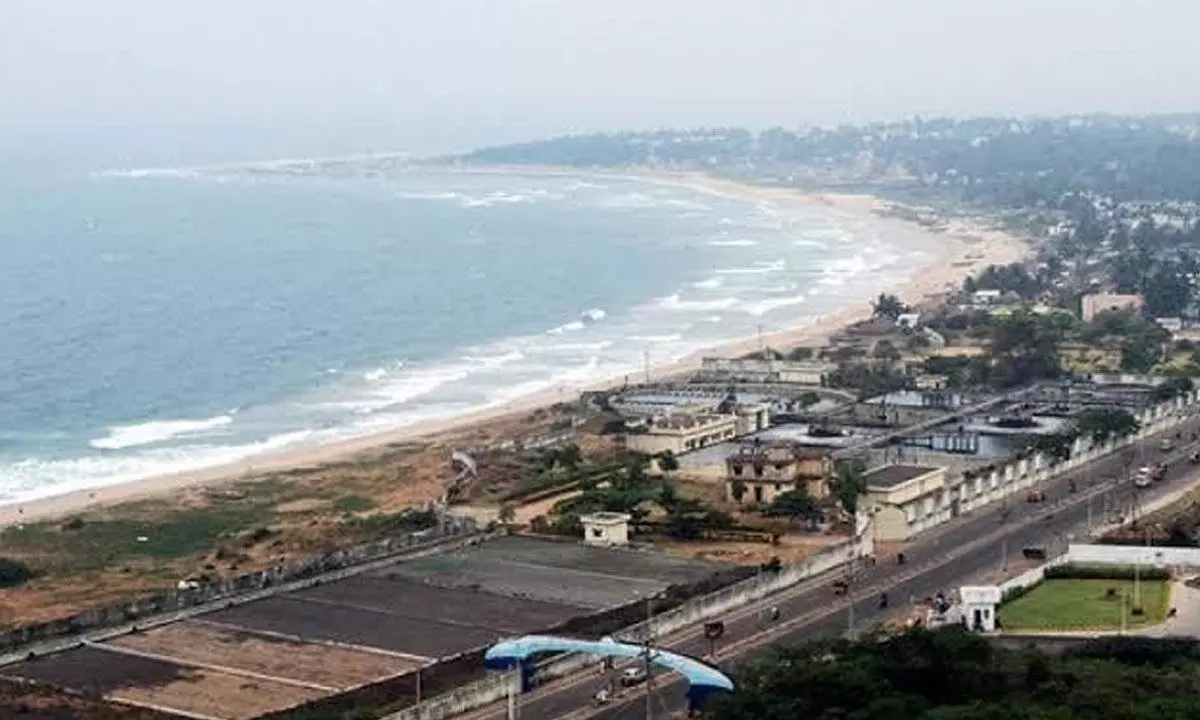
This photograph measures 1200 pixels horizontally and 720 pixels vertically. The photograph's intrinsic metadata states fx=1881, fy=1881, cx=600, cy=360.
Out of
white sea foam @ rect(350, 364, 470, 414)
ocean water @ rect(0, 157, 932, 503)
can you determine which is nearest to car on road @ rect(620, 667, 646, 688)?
ocean water @ rect(0, 157, 932, 503)

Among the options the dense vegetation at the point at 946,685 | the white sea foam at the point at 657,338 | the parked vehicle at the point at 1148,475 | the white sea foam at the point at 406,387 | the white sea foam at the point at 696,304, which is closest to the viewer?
the dense vegetation at the point at 946,685

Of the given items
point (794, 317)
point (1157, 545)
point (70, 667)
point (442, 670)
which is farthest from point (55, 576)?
point (794, 317)

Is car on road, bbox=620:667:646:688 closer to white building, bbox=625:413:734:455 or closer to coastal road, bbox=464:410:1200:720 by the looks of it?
coastal road, bbox=464:410:1200:720

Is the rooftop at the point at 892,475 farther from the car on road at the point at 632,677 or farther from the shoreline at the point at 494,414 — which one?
the shoreline at the point at 494,414

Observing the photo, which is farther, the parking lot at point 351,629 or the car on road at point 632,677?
the parking lot at point 351,629

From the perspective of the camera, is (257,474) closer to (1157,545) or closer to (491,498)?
(491,498)

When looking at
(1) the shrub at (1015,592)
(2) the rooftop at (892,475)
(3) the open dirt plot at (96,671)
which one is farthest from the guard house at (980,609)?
(3) the open dirt plot at (96,671)

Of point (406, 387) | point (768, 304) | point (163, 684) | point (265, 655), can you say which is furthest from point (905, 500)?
point (768, 304)
